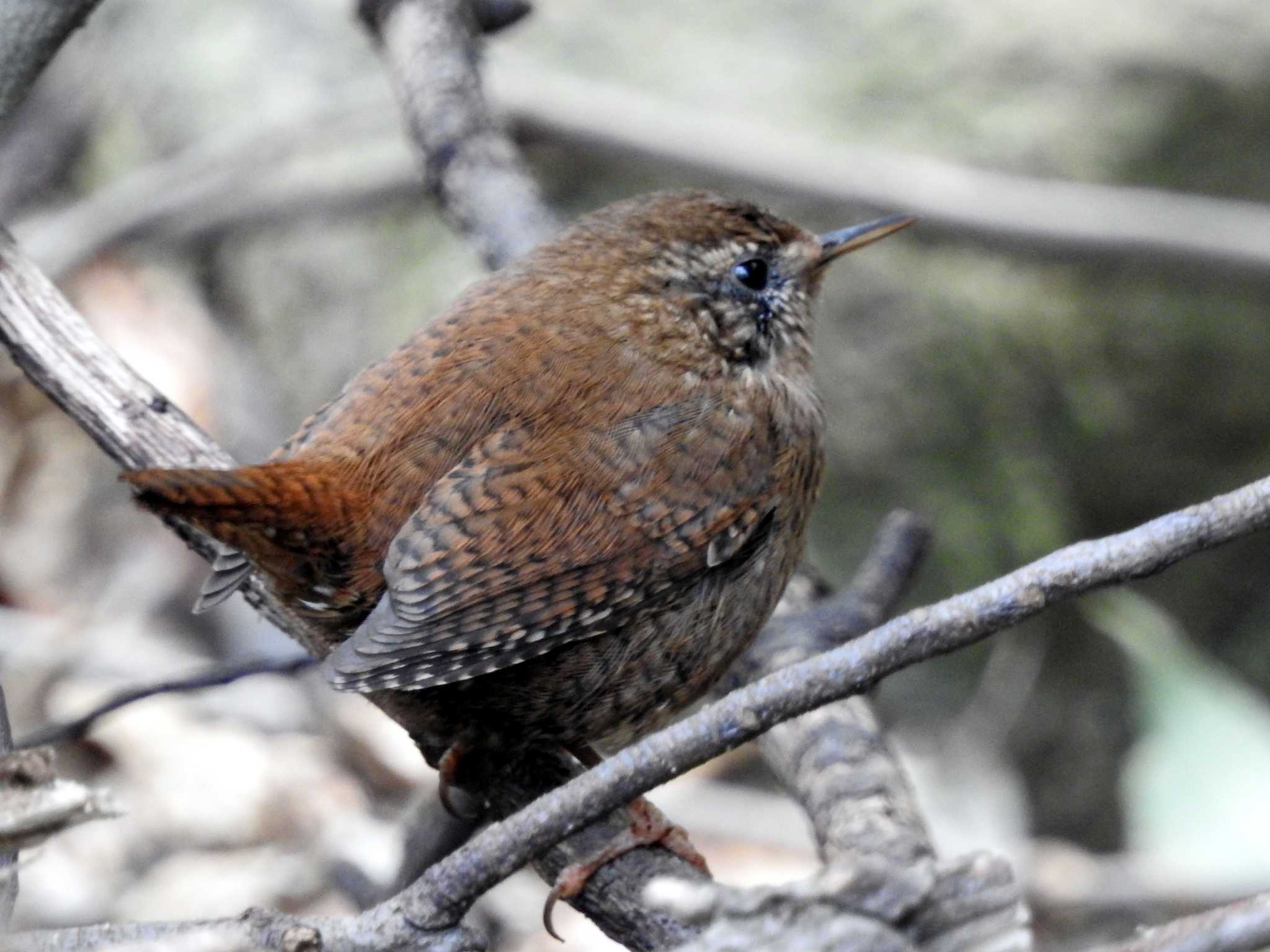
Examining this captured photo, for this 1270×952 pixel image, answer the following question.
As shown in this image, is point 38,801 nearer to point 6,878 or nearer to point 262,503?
point 6,878

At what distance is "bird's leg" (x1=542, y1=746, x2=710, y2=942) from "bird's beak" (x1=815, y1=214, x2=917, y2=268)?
110 centimetres

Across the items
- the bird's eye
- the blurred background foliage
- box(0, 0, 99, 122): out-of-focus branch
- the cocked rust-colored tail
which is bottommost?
the blurred background foliage

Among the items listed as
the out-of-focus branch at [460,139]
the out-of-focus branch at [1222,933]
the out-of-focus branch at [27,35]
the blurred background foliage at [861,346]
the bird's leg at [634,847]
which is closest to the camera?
the out-of-focus branch at [1222,933]

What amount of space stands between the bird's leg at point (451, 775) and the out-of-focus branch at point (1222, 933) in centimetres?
130

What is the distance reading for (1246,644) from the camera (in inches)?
187

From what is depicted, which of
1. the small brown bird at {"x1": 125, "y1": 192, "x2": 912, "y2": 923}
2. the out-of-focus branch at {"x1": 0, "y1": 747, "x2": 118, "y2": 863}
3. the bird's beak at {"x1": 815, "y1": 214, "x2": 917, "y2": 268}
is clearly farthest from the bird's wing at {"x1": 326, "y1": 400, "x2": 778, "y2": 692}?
the out-of-focus branch at {"x1": 0, "y1": 747, "x2": 118, "y2": 863}

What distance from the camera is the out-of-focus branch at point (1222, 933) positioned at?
4.46ft

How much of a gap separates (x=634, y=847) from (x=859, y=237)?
1260 millimetres

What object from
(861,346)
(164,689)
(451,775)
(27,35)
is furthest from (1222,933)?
(861,346)

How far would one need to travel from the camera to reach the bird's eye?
2714mm

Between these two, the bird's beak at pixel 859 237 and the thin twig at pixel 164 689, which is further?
the bird's beak at pixel 859 237

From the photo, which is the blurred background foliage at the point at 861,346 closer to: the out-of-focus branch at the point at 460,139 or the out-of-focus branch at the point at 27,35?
the out-of-focus branch at the point at 460,139

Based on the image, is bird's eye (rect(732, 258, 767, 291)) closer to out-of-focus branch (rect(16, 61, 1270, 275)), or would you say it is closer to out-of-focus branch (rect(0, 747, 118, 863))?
out-of-focus branch (rect(0, 747, 118, 863))

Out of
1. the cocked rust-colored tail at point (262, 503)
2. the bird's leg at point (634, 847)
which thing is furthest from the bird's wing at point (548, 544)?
the bird's leg at point (634, 847)
